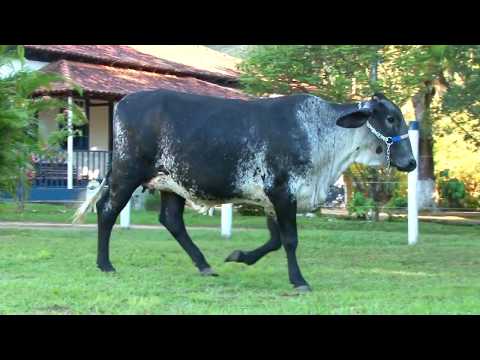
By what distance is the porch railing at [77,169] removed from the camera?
872 inches

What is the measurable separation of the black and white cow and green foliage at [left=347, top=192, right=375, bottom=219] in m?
9.93

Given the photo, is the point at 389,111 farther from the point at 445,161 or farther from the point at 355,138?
the point at 445,161

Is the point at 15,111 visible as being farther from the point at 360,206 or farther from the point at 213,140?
the point at 360,206

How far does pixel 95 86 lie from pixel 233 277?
47.9 ft

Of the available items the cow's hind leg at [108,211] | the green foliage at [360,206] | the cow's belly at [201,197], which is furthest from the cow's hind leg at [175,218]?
the green foliage at [360,206]

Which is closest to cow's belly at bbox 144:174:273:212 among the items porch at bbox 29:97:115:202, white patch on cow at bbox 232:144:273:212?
white patch on cow at bbox 232:144:273:212

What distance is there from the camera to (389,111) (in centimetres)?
794

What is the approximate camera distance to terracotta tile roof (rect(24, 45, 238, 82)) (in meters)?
22.6

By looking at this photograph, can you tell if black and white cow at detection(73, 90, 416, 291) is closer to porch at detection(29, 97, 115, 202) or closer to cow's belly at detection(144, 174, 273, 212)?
cow's belly at detection(144, 174, 273, 212)

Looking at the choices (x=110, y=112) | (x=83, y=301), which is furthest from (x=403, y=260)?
(x=110, y=112)

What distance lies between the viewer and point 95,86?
2178 cm

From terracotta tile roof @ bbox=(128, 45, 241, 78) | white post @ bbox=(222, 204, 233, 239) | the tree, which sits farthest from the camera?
terracotta tile roof @ bbox=(128, 45, 241, 78)

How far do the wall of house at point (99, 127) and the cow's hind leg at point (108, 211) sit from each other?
17.4m

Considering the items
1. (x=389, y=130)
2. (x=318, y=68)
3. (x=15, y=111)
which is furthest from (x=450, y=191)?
(x=15, y=111)
